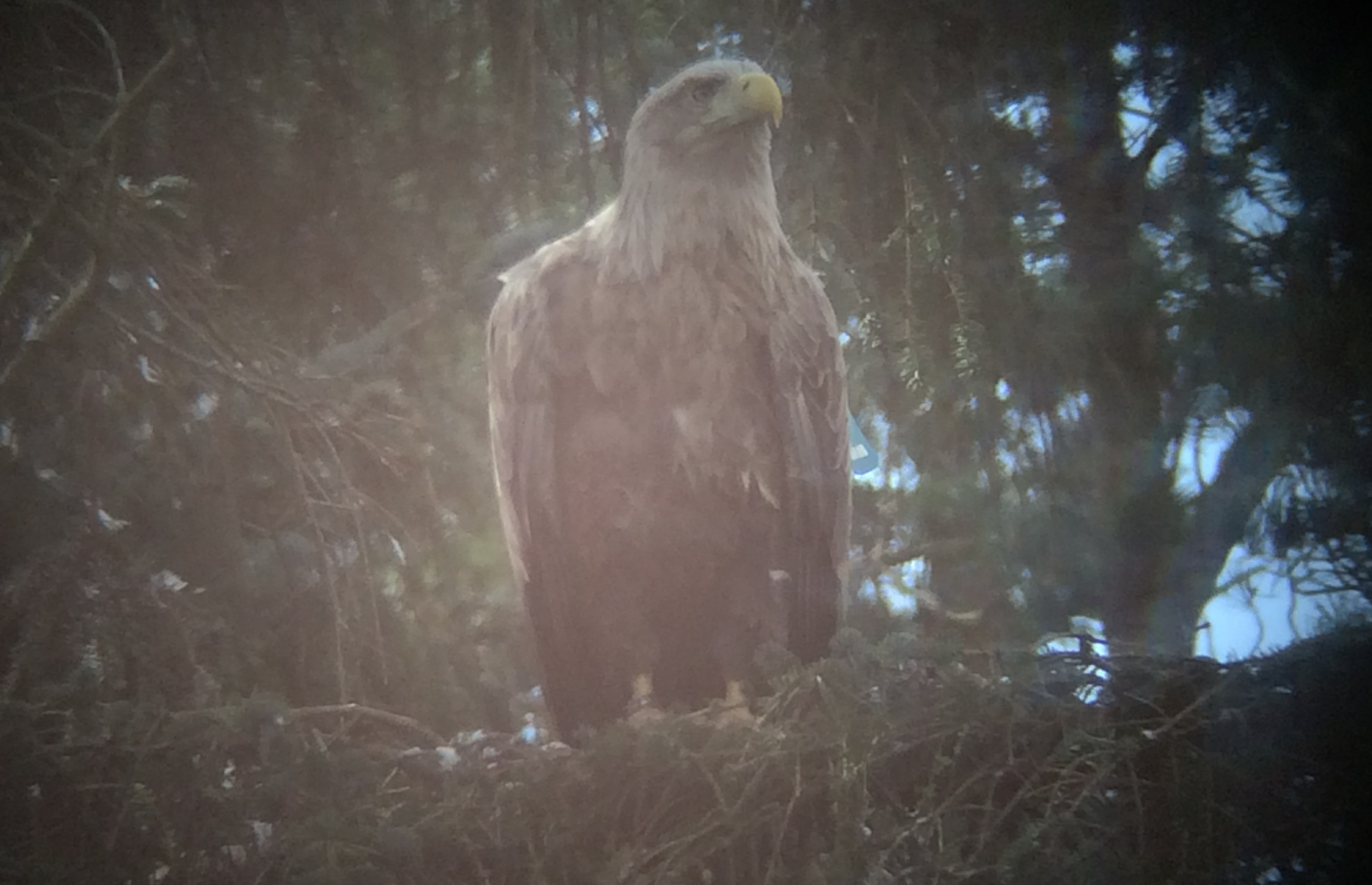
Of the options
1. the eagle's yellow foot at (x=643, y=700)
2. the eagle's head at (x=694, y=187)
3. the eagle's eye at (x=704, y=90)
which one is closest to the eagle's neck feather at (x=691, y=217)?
the eagle's head at (x=694, y=187)

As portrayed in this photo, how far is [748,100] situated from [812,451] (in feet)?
1.85

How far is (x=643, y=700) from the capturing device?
1.88 m

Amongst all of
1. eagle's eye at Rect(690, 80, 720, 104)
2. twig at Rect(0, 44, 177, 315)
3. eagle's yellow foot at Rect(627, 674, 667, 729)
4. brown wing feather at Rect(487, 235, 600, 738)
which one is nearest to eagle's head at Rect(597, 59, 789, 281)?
eagle's eye at Rect(690, 80, 720, 104)

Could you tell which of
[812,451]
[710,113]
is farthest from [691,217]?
[812,451]

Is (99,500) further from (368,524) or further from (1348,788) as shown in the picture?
(1348,788)

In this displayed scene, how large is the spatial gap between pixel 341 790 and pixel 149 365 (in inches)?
30.1

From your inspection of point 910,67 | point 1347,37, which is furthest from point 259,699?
point 1347,37

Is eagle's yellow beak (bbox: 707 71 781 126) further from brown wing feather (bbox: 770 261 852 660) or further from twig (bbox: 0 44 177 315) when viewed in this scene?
twig (bbox: 0 44 177 315)

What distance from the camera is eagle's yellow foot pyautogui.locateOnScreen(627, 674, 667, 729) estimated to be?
1.83 m

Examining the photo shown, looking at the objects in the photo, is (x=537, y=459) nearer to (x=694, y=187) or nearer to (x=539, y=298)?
(x=539, y=298)

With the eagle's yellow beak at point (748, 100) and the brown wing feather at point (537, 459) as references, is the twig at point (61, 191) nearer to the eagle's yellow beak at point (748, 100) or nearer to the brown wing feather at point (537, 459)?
the brown wing feather at point (537, 459)

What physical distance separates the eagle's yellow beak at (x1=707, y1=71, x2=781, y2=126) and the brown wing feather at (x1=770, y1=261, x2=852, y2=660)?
0.25 metres

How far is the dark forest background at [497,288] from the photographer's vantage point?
1638mm

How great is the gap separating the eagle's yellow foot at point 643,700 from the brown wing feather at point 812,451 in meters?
0.27
